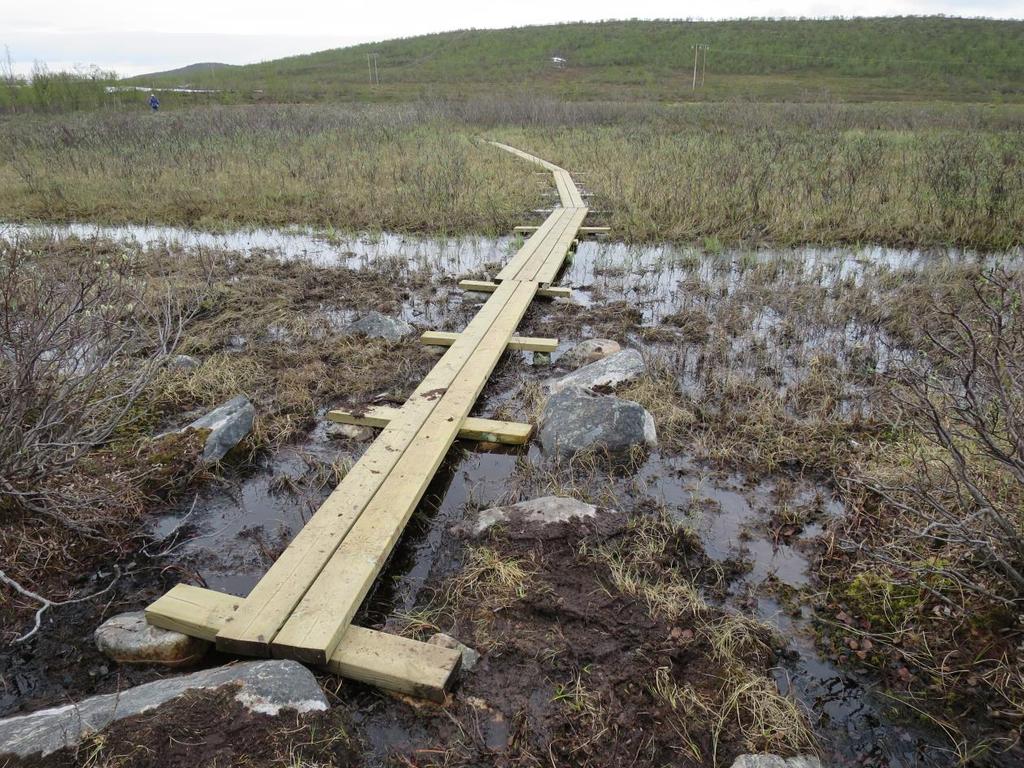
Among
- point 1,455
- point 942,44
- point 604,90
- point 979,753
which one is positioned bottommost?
point 979,753

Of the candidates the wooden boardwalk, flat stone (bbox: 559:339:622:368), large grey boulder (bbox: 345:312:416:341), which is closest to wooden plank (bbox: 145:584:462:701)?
the wooden boardwalk

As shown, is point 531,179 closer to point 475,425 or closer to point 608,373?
point 608,373

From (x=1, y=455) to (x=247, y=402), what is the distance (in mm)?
1508

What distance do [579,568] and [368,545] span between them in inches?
38.8

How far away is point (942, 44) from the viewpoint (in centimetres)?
5200

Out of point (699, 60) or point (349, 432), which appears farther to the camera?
point (699, 60)

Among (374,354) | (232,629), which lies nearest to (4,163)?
(374,354)

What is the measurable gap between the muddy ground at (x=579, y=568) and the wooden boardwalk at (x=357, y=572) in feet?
0.46

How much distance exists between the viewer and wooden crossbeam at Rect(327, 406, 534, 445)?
13.5ft

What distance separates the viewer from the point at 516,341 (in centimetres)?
555

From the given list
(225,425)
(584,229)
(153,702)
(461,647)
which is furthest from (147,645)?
(584,229)

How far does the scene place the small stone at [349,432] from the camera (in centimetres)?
429

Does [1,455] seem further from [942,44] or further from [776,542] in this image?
[942,44]

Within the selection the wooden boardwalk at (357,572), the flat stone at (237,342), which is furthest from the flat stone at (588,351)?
the flat stone at (237,342)
